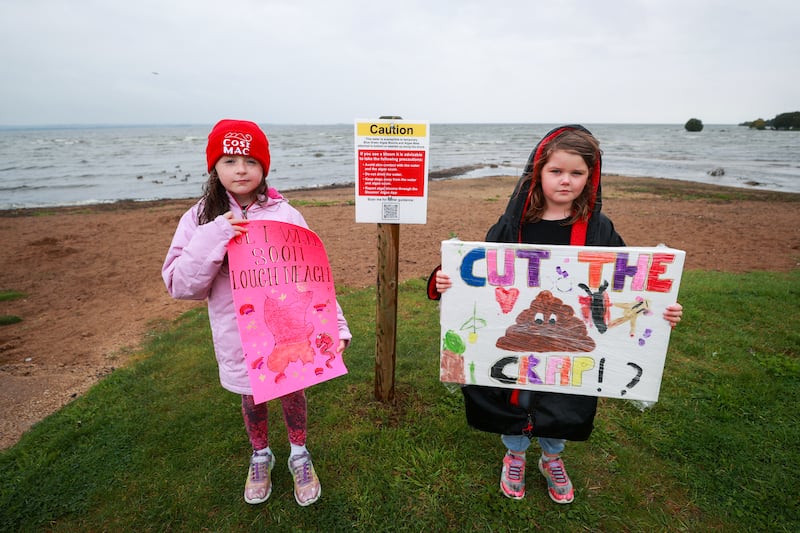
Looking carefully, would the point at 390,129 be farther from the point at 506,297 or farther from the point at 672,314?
the point at 672,314

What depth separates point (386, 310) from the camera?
11.0 ft

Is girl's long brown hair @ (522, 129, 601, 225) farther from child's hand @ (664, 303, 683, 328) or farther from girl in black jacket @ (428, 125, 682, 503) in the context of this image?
child's hand @ (664, 303, 683, 328)

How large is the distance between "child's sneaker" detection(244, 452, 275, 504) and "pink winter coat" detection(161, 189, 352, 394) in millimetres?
671

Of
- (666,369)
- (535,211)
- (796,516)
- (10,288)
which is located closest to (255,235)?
(535,211)

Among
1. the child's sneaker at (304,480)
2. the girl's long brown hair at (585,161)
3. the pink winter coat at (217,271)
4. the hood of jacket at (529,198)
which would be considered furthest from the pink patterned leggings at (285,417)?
the girl's long brown hair at (585,161)

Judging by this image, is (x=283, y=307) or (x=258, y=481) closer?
(x=283, y=307)

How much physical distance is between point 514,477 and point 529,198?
6.12ft

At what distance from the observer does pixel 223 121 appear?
7.72 ft

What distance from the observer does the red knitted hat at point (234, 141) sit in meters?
2.31

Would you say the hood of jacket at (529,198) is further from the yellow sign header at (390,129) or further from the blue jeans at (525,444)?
the blue jeans at (525,444)

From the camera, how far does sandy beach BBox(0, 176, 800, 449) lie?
15.2 feet

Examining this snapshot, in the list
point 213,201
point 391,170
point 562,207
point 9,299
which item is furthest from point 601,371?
point 9,299

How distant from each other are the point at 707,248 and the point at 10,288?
13779 mm

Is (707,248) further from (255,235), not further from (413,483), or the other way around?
(255,235)
